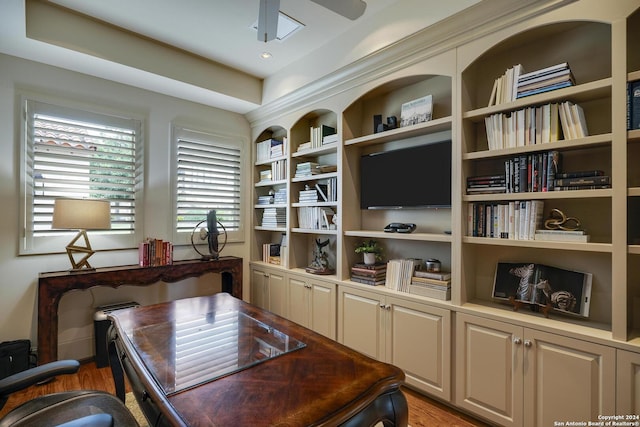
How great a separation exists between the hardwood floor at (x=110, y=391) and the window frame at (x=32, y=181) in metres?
1.10

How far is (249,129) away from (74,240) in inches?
92.8

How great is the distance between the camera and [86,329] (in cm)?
302

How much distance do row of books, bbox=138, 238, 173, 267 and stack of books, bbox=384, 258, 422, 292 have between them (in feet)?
7.25

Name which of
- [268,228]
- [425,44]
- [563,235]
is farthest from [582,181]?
[268,228]

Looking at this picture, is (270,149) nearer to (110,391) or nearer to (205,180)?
(205,180)

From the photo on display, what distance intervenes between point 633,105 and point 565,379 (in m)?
1.46

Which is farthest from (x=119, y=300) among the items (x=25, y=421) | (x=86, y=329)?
(x=25, y=421)

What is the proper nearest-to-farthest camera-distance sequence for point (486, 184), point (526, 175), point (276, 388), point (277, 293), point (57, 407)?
point (276, 388)
point (57, 407)
point (526, 175)
point (486, 184)
point (277, 293)

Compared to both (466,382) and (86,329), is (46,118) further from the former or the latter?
(466,382)

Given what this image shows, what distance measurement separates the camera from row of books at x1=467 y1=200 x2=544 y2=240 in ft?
6.26

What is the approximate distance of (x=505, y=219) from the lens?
6.61 feet

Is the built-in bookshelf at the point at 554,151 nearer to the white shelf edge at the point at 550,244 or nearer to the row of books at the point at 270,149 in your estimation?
the white shelf edge at the point at 550,244

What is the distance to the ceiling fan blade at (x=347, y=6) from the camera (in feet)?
5.54

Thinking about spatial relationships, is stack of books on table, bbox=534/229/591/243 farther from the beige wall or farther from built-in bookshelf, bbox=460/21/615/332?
the beige wall
